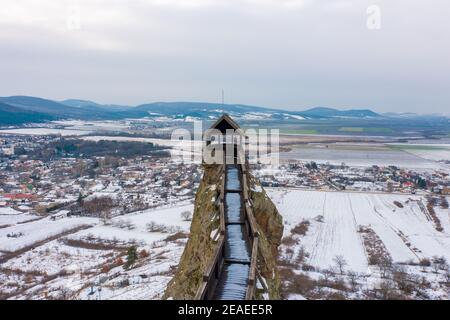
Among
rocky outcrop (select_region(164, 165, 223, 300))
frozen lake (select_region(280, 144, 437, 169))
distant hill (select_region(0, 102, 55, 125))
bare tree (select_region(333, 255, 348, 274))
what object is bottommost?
bare tree (select_region(333, 255, 348, 274))

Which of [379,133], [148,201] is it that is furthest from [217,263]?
[379,133]

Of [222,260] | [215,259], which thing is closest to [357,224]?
[222,260]

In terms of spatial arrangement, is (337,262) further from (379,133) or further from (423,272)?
(379,133)

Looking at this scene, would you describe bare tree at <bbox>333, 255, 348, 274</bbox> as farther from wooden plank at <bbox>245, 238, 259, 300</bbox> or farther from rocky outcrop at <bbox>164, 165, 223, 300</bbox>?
wooden plank at <bbox>245, 238, 259, 300</bbox>

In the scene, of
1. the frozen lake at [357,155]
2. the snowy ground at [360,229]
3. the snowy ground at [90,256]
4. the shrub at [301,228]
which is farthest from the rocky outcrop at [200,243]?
the frozen lake at [357,155]

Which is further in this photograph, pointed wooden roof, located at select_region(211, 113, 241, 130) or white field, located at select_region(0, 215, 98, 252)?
white field, located at select_region(0, 215, 98, 252)

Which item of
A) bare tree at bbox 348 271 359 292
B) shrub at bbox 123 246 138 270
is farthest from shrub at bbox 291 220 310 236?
shrub at bbox 123 246 138 270
